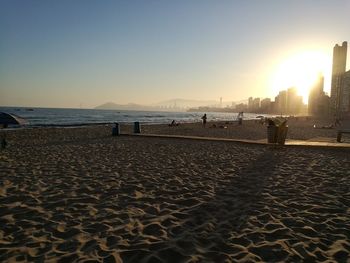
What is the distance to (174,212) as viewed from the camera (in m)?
5.63

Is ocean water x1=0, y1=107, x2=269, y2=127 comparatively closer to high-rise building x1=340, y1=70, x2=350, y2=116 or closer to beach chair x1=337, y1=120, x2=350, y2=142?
beach chair x1=337, y1=120, x2=350, y2=142

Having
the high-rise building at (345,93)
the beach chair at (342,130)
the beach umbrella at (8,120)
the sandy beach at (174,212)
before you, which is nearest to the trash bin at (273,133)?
the sandy beach at (174,212)

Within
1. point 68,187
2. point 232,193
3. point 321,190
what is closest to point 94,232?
point 68,187

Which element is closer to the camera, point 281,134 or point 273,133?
point 281,134

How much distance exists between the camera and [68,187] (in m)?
7.27

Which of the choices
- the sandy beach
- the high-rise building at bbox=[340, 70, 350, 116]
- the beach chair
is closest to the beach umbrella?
the sandy beach

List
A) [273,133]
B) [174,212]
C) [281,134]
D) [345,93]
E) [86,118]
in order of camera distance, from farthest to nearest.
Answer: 1. [345,93]
2. [86,118]
3. [273,133]
4. [281,134]
5. [174,212]

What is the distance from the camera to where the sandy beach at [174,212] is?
4094 mm

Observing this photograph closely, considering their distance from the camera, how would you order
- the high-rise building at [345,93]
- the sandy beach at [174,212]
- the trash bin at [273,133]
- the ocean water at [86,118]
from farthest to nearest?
1. the high-rise building at [345,93]
2. the ocean water at [86,118]
3. the trash bin at [273,133]
4. the sandy beach at [174,212]

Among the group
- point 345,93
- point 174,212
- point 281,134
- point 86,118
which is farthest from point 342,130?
point 345,93

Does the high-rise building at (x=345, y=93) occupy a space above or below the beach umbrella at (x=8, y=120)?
above

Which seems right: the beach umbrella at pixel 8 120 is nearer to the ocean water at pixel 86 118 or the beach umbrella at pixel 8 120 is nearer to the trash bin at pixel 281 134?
the ocean water at pixel 86 118

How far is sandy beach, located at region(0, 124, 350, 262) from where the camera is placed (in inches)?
161

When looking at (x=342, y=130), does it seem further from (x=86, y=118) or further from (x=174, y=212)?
(x=86, y=118)
